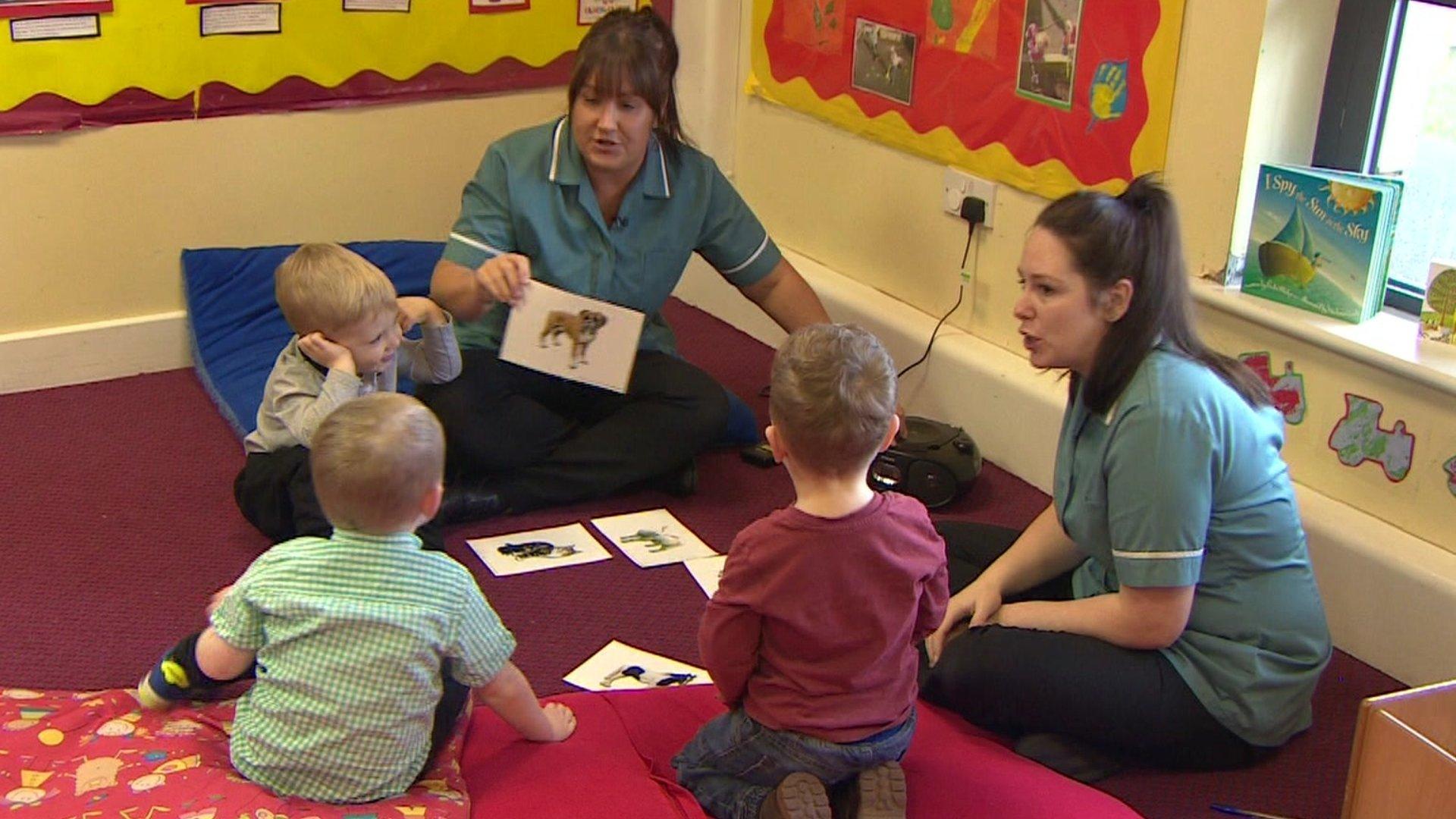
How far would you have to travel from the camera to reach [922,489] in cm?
339

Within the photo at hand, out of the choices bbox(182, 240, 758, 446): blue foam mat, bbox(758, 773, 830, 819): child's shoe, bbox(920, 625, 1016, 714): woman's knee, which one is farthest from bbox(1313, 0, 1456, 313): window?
bbox(758, 773, 830, 819): child's shoe

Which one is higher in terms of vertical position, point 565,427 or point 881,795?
point 565,427

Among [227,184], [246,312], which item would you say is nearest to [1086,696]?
[246,312]

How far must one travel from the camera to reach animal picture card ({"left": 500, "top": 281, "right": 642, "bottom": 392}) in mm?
3172

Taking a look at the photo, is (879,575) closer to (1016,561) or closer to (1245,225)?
(1016,561)

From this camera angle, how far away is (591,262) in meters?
3.39

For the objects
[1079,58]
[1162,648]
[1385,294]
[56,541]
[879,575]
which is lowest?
[56,541]

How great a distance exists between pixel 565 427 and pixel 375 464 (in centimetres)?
149

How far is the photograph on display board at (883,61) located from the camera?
12.3ft

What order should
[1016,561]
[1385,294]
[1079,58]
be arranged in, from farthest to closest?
1. [1079,58]
2. [1385,294]
3. [1016,561]

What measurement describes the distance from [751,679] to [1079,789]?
54cm

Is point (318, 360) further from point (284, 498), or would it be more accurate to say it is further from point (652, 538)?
point (652, 538)

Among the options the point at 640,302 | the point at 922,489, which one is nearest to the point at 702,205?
the point at 640,302

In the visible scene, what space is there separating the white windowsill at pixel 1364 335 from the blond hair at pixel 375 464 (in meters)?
1.71
